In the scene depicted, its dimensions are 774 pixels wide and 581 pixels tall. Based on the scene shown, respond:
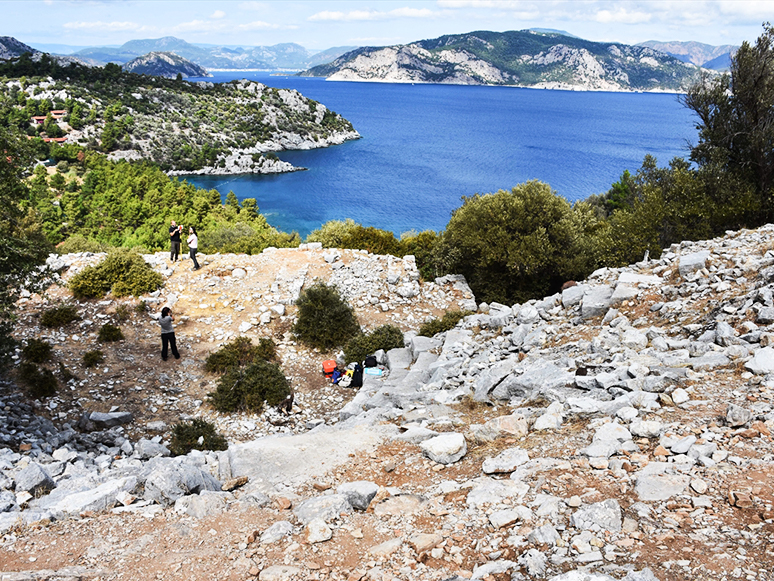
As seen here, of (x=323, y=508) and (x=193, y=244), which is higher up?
(x=193, y=244)

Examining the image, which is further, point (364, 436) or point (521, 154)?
point (521, 154)

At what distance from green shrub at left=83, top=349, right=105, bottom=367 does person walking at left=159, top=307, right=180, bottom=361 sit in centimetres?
193

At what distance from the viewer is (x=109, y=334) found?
18422mm

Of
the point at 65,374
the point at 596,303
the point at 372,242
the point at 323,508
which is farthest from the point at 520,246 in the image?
the point at 323,508

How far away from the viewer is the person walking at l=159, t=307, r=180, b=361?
17250 millimetres

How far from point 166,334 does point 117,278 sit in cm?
579

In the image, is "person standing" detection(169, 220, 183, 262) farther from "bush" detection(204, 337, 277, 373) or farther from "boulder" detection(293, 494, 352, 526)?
"boulder" detection(293, 494, 352, 526)

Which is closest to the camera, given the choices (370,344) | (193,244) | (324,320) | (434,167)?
(370,344)

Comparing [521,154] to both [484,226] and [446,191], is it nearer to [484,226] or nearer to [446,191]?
[446,191]

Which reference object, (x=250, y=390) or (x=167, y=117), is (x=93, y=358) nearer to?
(x=250, y=390)

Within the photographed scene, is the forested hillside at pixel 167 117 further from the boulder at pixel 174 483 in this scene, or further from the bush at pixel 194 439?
the boulder at pixel 174 483

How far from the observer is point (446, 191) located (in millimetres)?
85750

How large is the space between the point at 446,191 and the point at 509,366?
2992 inches

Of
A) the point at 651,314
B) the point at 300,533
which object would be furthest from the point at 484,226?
the point at 300,533
